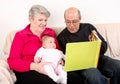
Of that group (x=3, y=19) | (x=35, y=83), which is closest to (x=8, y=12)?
(x=3, y=19)

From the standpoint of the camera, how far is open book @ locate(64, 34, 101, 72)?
5.92 ft

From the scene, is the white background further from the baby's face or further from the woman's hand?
the woman's hand

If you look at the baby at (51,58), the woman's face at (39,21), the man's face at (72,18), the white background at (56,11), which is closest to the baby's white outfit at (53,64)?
the baby at (51,58)

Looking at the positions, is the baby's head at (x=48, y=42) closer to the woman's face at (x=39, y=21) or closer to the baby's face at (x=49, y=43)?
the baby's face at (x=49, y=43)

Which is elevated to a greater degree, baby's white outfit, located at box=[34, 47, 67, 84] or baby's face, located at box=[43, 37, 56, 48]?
baby's face, located at box=[43, 37, 56, 48]

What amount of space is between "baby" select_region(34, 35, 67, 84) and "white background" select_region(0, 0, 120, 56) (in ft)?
1.91

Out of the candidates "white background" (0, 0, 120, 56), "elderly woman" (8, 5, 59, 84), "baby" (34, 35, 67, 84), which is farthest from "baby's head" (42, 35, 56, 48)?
"white background" (0, 0, 120, 56)

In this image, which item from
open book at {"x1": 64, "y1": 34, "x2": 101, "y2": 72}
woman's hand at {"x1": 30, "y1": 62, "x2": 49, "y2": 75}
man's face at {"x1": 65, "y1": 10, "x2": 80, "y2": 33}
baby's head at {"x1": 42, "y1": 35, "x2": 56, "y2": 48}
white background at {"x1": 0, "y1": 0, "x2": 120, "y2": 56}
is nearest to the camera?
open book at {"x1": 64, "y1": 34, "x2": 101, "y2": 72}

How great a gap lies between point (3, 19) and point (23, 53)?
1.99ft

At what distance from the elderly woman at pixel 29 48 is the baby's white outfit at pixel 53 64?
0.20ft

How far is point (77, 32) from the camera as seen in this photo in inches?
89.0

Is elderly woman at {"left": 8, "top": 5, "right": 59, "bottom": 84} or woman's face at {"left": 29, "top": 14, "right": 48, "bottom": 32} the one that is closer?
elderly woman at {"left": 8, "top": 5, "right": 59, "bottom": 84}

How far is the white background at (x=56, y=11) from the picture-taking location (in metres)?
2.48

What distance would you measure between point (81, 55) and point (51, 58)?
290 mm
